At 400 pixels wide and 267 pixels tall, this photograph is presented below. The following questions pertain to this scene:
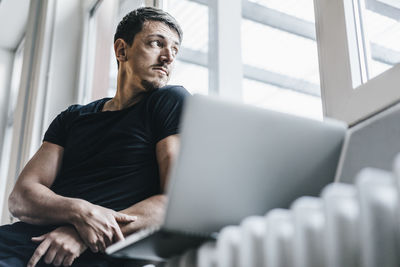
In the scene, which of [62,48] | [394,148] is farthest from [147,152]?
[62,48]

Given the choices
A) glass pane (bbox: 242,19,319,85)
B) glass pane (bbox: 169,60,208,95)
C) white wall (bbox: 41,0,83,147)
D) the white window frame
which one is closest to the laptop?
the white window frame

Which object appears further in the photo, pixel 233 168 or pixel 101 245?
pixel 101 245

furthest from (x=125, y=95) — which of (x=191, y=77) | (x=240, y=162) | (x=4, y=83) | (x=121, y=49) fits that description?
(x=4, y=83)

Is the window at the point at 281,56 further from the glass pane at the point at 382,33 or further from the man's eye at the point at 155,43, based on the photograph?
the man's eye at the point at 155,43

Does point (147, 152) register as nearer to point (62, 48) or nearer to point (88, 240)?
point (88, 240)

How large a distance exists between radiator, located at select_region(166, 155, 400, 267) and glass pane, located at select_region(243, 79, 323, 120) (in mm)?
543

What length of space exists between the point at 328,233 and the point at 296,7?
0.95 metres

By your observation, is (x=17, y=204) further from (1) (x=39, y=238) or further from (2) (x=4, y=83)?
(2) (x=4, y=83)

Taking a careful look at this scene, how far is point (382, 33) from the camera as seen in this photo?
3.77 feet

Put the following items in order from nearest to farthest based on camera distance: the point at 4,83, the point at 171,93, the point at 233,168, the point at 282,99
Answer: the point at 233,168 < the point at 171,93 < the point at 282,99 < the point at 4,83

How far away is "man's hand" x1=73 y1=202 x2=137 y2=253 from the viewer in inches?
44.3

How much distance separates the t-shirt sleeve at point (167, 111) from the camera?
4.14 ft

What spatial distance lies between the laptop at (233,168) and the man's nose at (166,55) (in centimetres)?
82

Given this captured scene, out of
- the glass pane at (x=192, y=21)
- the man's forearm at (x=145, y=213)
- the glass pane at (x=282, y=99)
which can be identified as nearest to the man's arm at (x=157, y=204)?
the man's forearm at (x=145, y=213)
